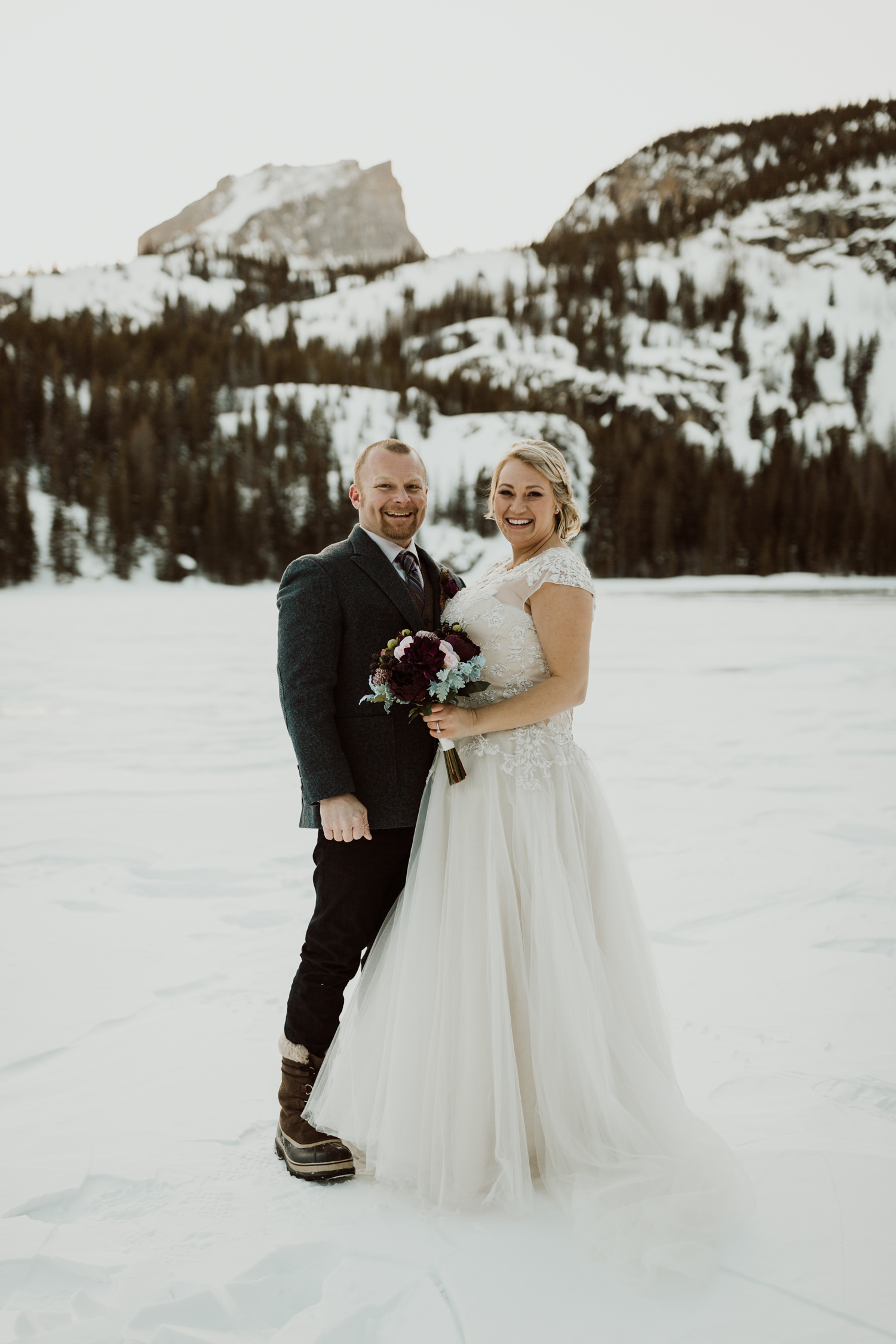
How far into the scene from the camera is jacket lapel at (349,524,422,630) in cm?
260

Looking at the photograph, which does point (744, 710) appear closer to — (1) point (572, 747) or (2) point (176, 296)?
(1) point (572, 747)

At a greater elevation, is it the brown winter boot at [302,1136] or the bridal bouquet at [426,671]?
the bridal bouquet at [426,671]

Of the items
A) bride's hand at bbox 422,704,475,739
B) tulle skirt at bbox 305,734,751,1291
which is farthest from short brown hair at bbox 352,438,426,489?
tulle skirt at bbox 305,734,751,1291

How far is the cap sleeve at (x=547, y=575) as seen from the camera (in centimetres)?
251

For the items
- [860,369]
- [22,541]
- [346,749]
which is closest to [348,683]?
[346,749]

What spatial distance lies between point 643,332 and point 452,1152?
106 metres

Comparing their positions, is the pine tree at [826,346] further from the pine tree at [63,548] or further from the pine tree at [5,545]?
the pine tree at [5,545]

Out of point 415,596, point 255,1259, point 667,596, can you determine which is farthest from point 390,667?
point 667,596

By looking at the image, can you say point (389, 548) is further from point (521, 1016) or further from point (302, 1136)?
point (302, 1136)

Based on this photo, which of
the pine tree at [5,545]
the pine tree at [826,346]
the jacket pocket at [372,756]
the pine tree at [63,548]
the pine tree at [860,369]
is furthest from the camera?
the pine tree at [826,346]

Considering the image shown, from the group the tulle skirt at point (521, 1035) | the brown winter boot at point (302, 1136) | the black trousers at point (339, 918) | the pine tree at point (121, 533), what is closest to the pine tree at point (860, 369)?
the pine tree at point (121, 533)

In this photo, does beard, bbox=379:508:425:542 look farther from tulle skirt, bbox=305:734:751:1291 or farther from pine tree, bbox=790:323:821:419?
pine tree, bbox=790:323:821:419

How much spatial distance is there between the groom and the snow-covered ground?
420 mm

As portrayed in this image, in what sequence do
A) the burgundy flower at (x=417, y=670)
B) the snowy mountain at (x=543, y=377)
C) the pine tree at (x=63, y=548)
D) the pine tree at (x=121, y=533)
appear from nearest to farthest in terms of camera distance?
the burgundy flower at (x=417, y=670)
the pine tree at (x=63, y=548)
the pine tree at (x=121, y=533)
the snowy mountain at (x=543, y=377)
